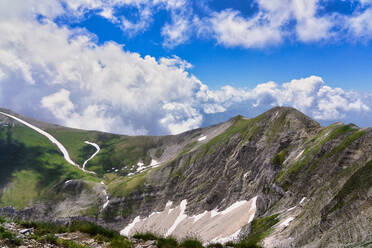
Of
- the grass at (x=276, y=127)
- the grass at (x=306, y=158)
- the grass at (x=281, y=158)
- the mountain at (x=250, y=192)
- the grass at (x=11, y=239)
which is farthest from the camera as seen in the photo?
the grass at (x=276, y=127)

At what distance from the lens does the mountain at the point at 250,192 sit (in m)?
33.6

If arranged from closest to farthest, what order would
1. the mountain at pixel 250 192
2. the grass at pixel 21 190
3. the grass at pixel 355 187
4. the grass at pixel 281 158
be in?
the grass at pixel 355 187 < the mountain at pixel 250 192 < the grass at pixel 281 158 < the grass at pixel 21 190

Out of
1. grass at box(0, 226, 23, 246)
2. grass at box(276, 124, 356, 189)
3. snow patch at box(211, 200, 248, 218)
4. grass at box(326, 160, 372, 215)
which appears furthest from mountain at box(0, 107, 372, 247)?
grass at box(0, 226, 23, 246)

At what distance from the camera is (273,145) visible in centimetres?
9912

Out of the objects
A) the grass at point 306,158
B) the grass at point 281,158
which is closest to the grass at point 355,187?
the grass at point 306,158

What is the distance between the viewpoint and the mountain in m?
33.6

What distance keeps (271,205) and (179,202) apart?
216 ft

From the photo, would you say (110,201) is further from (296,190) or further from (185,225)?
(296,190)

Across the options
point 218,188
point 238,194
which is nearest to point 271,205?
point 238,194

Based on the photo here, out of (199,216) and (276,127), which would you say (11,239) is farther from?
(276,127)

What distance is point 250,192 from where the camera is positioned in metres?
92.7

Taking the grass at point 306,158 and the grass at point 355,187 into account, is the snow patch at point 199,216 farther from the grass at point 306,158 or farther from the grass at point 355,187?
the grass at point 355,187

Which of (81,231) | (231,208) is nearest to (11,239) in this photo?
(81,231)

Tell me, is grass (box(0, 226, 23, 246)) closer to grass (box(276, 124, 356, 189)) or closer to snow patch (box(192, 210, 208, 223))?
grass (box(276, 124, 356, 189))
